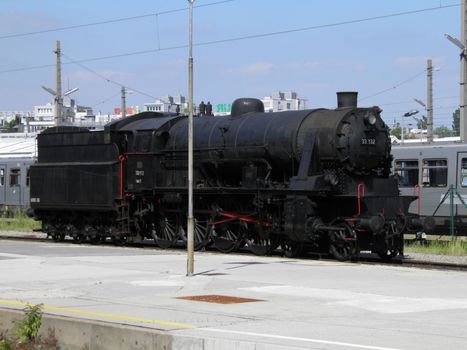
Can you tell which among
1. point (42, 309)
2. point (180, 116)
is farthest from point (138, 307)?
point (180, 116)

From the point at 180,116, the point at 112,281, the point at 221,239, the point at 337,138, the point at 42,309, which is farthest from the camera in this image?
the point at 180,116

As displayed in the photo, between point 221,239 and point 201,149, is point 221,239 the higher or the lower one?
the lower one

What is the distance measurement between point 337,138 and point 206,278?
621 cm

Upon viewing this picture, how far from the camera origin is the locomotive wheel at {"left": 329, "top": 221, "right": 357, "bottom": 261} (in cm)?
1923

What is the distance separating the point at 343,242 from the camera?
19422 millimetres

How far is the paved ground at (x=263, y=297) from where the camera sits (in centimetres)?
877

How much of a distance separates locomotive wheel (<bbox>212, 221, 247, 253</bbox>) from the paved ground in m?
2.00

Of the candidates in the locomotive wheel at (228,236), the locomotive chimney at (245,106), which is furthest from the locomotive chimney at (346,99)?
the locomotive wheel at (228,236)

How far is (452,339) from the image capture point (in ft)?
27.4

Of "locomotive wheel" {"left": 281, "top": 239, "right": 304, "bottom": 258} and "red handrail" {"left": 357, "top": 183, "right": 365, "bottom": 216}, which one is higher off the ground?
"red handrail" {"left": 357, "top": 183, "right": 365, "bottom": 216}

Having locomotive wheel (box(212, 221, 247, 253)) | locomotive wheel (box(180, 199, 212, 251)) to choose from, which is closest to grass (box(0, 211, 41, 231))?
locomotive wheel (box(180, 199, 212, 251))

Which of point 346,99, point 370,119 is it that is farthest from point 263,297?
point 346,99

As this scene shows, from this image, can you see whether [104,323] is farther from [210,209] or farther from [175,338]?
[210,209]

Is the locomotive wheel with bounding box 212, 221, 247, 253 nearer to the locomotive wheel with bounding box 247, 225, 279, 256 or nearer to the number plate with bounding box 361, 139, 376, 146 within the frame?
the locomotive wheel with bounding box 247, 225, 279, 256
